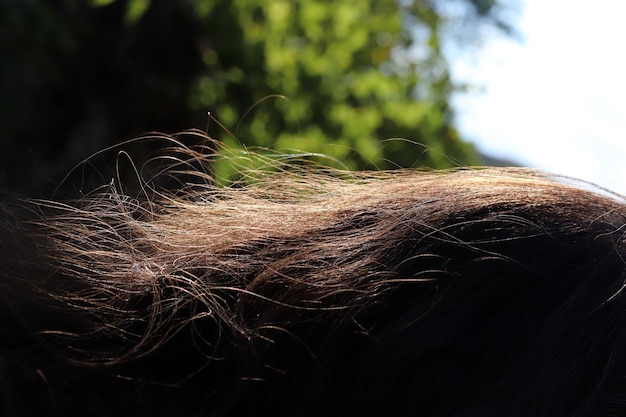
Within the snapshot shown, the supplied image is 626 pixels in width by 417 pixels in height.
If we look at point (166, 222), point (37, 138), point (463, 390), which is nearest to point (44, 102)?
point (37, 138)

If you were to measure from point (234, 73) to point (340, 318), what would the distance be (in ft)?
13.4

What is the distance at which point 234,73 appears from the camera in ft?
16.9

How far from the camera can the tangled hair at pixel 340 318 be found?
115cm

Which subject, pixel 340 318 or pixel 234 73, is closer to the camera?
pixel 340 318

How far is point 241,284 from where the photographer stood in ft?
4.02

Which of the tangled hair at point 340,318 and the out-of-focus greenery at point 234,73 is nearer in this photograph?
the tangled hair at point 340,318

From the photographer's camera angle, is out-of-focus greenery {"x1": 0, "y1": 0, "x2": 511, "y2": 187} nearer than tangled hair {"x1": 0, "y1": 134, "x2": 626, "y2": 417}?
No

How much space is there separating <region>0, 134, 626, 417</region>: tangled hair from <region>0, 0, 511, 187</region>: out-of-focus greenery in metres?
3.10

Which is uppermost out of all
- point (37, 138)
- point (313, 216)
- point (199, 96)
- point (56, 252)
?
point (313, 216)

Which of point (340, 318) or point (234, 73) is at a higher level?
point (340, 318)

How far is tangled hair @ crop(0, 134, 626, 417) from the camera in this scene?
115 cm

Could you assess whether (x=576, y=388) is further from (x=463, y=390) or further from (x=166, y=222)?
(x=166, y=222)

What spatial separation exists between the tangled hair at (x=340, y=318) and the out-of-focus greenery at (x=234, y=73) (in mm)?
3104

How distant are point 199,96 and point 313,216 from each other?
4.06 metres
